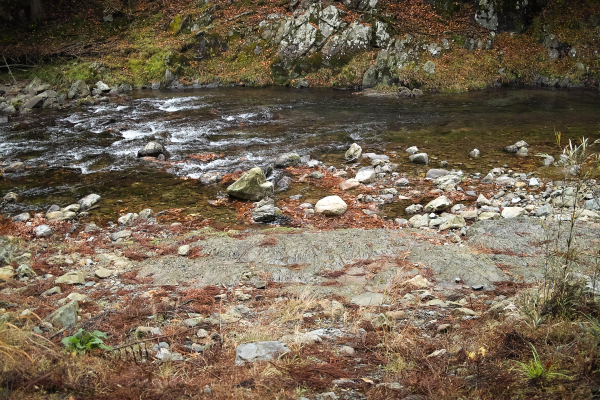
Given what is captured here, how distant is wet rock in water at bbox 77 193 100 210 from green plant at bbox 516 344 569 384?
363 inches

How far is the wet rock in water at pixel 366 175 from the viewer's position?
35.3ft

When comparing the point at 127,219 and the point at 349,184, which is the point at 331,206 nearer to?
the point at 349,184

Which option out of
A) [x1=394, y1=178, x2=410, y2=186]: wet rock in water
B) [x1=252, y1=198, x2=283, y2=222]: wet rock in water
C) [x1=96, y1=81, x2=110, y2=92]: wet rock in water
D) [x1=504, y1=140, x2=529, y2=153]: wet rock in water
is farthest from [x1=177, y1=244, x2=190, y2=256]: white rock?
[x1=96, y1=81, x2=110, y2=92]: wet rock in water

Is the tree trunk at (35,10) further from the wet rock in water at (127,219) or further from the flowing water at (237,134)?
the wet rock in water at (127,219)

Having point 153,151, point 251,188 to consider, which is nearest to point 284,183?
point 251,188

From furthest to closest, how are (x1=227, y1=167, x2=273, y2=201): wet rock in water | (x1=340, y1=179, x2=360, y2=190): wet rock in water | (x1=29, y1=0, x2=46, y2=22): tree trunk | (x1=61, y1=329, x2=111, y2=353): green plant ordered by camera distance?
(x1=29, y1=0, x2=46, y2=22): tree trunk
(x1=340, y1=179, x2=360, y2=190): wet rock in water
(x1=227, y1=167, x2=273, y2=201): wet rock in water
(x1=61, y1=329, x2=111, y2=353): green plant

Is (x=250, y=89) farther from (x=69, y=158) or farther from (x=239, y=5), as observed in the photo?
(x=69, y=158)

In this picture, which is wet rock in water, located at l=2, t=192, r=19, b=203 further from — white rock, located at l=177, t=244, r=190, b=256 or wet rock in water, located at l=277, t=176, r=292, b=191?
wet rock in water, located at l=277, t=176, r=292, b=191

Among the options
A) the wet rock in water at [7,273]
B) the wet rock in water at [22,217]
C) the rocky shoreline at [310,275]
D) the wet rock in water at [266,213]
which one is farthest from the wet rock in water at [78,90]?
the wet rock in water at [7,273]

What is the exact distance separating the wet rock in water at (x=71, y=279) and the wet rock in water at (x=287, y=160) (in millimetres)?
6931

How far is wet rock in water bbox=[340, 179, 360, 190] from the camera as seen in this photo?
1045 centimetres

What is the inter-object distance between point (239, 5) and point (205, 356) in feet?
94.8

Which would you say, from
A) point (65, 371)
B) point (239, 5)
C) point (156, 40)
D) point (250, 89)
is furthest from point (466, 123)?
point (156, 40)

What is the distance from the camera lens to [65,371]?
3.10 metres
